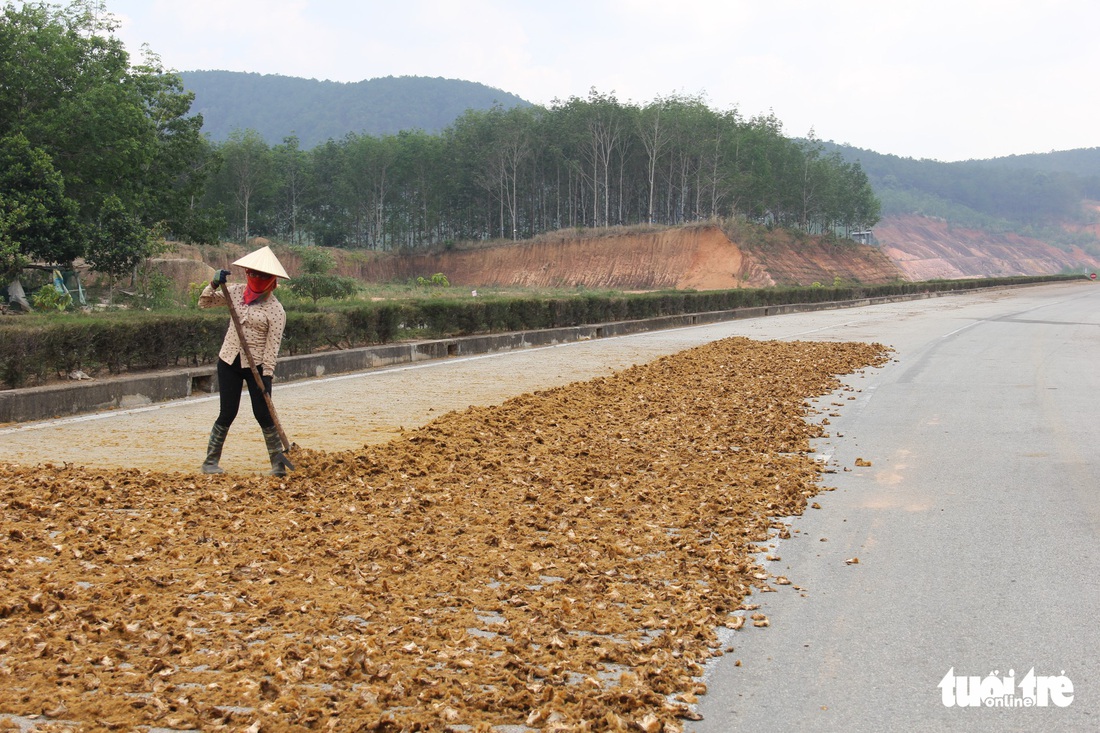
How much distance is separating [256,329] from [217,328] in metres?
6.59

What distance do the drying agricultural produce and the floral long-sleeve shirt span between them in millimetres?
870

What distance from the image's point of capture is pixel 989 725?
3436 millimetres

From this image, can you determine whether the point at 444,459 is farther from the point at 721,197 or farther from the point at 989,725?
the point at 721,197

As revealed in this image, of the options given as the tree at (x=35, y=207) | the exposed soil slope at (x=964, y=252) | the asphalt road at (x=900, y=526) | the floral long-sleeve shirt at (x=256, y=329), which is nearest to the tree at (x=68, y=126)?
the tree at (x=35, y=207)

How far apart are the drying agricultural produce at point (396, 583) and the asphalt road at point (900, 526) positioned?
11.9 inches

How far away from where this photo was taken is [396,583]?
481 centimetres

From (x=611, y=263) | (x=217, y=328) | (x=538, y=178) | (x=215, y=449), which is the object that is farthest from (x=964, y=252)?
(x=215, y=449)

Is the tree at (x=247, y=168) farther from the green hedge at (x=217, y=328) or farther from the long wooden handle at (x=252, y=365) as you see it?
the long wooden handle at (x=252, y=365)

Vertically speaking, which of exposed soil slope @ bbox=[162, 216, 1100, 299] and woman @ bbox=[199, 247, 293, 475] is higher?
exposed soil slope @ bbox=[162, 216, 1100, 299]

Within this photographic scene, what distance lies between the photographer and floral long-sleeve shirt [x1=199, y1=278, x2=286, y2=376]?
292 inches

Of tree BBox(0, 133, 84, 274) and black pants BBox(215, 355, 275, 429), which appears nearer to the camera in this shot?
black pants BBox(215, 355, 275, 429)

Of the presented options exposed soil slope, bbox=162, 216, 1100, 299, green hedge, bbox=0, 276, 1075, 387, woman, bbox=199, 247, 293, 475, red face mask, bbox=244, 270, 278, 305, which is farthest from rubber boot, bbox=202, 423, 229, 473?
exposed soil slope, bbox=162, 216, 1100, 299

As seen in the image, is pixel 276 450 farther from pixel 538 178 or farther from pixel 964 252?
pixel 964 252

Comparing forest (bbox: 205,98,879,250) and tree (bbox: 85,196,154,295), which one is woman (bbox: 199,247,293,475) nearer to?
tree (bbox: 85,196,154,295)
